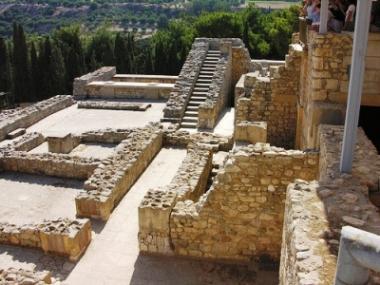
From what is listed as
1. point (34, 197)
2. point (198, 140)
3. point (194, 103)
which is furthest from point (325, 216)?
point (194, 103)

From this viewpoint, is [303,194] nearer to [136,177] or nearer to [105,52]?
[136,177]

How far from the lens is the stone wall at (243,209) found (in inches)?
279

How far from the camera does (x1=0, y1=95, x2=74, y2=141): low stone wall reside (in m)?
16.3

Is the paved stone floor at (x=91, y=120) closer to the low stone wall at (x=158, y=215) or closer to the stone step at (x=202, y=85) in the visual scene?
the stone step at (x=202, y=85)

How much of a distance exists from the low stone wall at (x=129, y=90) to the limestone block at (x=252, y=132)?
9.77 m

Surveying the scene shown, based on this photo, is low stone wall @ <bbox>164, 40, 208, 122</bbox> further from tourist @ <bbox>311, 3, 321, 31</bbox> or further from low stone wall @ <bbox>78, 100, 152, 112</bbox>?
tourist @ <bbox>311, 3, 321, 31</bbox>

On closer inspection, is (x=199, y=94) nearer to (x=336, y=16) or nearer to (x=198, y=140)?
(x=198, y=140)

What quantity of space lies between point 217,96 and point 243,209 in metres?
9.10

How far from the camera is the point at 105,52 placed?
32750 mm

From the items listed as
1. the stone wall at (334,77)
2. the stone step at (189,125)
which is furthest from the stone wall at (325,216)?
the stone step at (189,125)

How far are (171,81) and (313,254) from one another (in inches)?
735

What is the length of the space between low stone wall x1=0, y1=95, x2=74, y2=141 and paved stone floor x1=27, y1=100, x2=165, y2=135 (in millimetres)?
272

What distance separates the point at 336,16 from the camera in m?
8.30

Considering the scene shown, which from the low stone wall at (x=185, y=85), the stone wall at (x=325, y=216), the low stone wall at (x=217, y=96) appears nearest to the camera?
the stone wall at (x=325, y=216)
